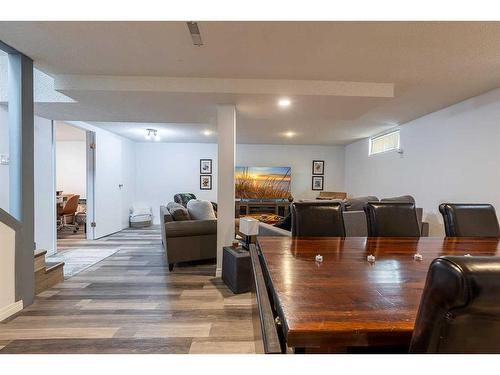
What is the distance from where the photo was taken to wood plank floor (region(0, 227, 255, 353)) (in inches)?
72.9

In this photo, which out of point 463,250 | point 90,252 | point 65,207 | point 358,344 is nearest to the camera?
point 358,344

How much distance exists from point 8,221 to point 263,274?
2266 mm

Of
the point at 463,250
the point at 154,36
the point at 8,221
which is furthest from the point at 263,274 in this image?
the point at 8,221

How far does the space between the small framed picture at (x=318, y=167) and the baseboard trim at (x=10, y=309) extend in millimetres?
6688

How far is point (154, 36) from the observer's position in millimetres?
1918

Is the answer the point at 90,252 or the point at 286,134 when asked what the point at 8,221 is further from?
the point at 286,134

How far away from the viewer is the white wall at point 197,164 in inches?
283

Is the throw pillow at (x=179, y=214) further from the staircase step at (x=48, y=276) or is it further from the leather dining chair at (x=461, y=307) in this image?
the leather dining chair at (x=461, y=307)

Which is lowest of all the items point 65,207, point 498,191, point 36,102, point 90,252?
point 90,252

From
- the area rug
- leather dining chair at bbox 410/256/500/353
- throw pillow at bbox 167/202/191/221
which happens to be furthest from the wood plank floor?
leather dining chair at bbox 410/256/500/353

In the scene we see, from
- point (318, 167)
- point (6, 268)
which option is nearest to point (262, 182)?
point (318, 167)

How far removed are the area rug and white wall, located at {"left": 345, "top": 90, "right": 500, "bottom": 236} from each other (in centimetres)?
509

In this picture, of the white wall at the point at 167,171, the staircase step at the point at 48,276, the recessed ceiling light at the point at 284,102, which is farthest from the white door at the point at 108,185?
the recessed ceiling light at the point at 284,102

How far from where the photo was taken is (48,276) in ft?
9.14
